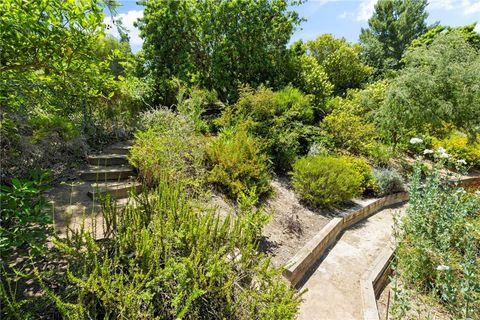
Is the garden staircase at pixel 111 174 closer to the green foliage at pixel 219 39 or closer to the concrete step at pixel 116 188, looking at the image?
the concrete step at pixel 116 188

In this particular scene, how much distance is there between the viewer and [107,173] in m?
4.78

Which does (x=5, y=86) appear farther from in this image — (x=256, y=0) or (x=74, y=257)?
(x=256, y=0)

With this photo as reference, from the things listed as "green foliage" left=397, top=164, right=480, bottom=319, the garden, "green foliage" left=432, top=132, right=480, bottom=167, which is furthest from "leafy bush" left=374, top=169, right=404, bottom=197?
"green foliage" left=432, top=132, right=480, bottom=167

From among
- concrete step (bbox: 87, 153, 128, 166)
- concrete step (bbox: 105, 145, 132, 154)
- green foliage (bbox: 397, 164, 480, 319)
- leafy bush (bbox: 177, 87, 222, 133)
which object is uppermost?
leafy bush (bbox: 177, 87, 222, 133)

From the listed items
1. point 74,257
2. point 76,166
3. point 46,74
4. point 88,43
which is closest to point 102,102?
point 76,166

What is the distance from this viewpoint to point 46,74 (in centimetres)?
282

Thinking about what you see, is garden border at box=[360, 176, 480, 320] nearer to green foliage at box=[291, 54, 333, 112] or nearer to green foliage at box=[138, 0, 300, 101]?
green foliage at box=[291, 54, 333, 112]

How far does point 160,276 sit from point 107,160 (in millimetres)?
3853

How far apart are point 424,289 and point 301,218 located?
2.18 metres

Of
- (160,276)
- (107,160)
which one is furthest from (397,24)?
(160,276)

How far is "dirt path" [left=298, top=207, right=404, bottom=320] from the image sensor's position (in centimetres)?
334

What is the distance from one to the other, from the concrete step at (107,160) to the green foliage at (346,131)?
225 inches

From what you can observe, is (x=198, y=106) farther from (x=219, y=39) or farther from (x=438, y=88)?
(x=438, y=88)

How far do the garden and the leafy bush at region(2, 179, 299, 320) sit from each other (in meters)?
0.02
